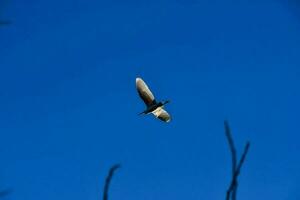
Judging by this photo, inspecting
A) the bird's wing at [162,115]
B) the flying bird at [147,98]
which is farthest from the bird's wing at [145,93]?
the bird's wing at [162,115]

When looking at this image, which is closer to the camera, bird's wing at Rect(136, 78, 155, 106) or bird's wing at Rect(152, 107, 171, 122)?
bird's wing at Rect(136, 78, 155, 106)

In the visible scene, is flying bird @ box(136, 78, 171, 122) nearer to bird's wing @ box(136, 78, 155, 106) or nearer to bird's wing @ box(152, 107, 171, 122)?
bird's wing @ box(136, 78, 155, 106)

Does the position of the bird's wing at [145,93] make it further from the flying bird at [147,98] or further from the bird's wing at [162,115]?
the bird's wing at [162,115]

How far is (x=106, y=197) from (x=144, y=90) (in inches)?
194

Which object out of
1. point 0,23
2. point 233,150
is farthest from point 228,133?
point 0,23

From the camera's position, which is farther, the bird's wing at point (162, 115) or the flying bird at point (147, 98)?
the bird's wing at point (162, 115)

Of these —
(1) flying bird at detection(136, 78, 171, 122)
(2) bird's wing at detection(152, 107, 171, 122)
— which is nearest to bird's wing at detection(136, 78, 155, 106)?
(1) flying bird at detection(136, 78, 171, 122)

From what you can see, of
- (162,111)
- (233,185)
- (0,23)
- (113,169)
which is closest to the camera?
(113,169)

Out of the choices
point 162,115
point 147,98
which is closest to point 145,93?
point 147,98

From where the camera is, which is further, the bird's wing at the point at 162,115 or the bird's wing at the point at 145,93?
the bird's wing at the point at 162,115

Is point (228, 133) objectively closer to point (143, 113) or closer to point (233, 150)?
point (233, 150)

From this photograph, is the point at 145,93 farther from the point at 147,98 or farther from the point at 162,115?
the point at 162,115

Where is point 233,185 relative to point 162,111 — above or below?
below

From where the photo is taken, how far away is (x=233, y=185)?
2223mm
